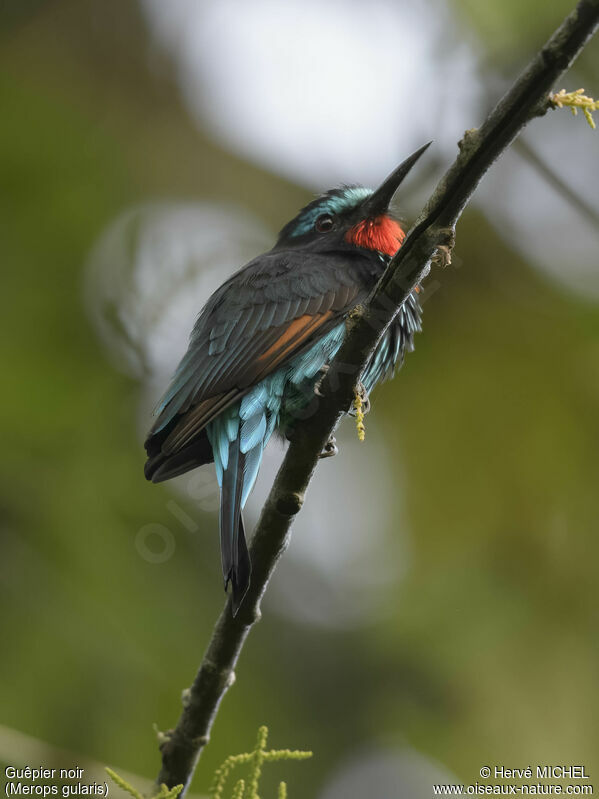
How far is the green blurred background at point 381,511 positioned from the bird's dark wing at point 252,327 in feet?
5.02

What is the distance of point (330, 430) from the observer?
290 centimetres

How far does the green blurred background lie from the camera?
18.7ft

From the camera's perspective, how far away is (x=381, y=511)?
657 cm

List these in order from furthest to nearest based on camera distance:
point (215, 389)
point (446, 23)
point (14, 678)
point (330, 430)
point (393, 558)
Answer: point (393, 558) < point (446, 23) < point (14, 678) < point (215, 389) < point (330, 430)

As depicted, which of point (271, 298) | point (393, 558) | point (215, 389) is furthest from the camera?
point (393, 558)

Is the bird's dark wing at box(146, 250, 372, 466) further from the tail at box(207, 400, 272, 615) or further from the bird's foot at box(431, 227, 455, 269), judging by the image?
the bird's foot at box(431, 227, 455, 269)

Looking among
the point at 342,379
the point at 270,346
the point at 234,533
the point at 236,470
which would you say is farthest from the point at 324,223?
the point at 234,533

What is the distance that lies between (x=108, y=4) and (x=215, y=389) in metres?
4.21

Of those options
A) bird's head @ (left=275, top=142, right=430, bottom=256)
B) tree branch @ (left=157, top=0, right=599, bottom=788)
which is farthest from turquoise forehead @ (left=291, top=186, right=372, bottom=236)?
tree branch @ (left=157, top=0, right=599, bottom=788)

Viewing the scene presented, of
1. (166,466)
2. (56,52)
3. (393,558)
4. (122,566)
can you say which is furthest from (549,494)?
(56,52)

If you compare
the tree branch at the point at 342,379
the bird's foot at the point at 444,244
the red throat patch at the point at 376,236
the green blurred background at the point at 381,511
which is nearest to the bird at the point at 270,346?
the red throat patch at the point at 376,236

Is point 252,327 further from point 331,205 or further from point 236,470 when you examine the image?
point 331,205

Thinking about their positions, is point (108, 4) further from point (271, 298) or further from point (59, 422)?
point (271, 298)

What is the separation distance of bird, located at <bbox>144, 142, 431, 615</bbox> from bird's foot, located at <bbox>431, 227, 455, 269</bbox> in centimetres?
70
